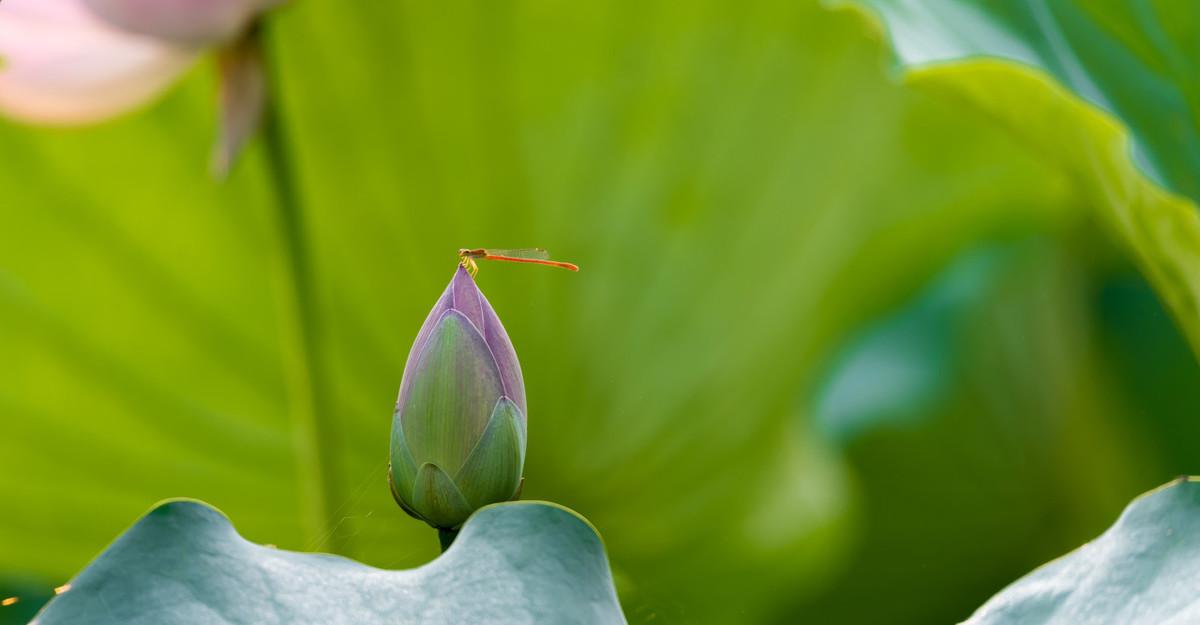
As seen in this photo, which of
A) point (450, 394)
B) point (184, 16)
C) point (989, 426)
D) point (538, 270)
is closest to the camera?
point (450, 394)

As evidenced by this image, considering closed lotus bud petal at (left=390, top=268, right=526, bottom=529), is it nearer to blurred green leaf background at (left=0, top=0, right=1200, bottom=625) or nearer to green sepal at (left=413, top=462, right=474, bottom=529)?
green sepal at (left=413, top=462, right=474, bottom=529)

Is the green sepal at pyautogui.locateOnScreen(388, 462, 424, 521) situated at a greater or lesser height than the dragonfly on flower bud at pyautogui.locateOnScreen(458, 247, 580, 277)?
lesser

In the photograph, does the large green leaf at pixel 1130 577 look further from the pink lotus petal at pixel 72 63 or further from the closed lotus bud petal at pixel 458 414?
the pink lotus petal at pixel 72 63

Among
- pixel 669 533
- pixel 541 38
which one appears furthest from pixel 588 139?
pixel 669 533

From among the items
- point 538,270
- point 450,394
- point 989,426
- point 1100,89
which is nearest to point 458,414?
point 450,394

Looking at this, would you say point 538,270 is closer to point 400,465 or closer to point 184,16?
point 184,16

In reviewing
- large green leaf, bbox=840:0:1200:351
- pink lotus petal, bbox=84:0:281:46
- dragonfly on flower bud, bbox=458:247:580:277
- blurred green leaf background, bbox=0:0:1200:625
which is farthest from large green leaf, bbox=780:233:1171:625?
dragonfly on flower bud, bbox=458:247:580:277
